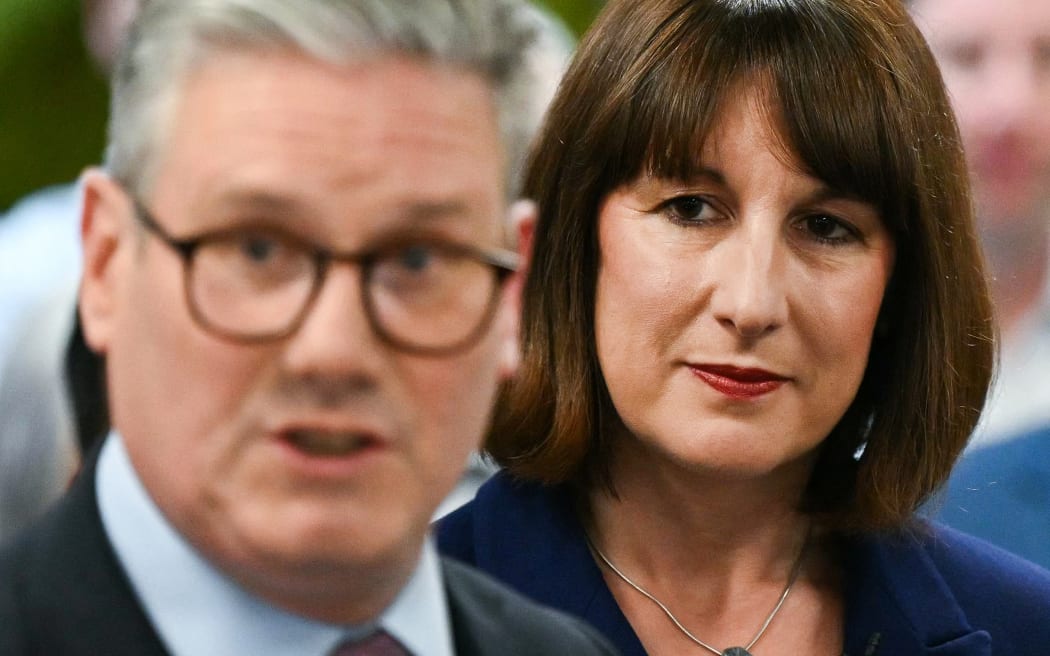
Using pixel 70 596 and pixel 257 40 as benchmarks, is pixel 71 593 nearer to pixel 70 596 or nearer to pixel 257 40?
pixel 70 596

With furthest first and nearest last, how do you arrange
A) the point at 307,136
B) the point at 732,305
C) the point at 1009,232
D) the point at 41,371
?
the point at 1009,232 → the point at 732,305 → the point at 41,371 → the point at 307,136

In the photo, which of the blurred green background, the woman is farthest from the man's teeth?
the woman

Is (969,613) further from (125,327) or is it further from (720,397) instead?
(125,327)

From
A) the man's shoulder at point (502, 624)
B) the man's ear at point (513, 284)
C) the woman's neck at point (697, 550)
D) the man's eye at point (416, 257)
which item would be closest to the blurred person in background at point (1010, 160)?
the woman's neck at point (697, 550)

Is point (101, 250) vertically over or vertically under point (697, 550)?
over

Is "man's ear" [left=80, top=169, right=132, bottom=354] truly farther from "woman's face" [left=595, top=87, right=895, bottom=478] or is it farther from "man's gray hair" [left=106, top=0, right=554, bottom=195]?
"woman's face" [left=595, top=87, right=895, bottom=478]

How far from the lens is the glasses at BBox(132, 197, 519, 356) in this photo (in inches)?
35.9

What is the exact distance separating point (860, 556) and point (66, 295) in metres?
1.11

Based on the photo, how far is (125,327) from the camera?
940 millimetres

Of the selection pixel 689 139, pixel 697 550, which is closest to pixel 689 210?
pixel 689 139

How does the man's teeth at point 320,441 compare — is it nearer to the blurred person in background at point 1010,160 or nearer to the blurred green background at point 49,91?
the blurred green background at point 49,91

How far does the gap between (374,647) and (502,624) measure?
0.15 metres

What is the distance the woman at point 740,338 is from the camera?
1.62 metres

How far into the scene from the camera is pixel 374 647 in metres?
0.98
